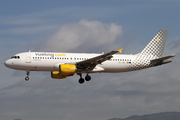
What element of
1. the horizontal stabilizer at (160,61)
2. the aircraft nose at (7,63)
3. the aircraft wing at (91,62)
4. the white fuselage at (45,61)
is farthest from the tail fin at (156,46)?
the aircraft nose at (7,63)

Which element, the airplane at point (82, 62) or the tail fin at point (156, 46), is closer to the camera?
the airplane at point (82, 62)

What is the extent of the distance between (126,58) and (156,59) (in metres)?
5.07

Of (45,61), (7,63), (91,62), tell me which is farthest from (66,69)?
(7,63)

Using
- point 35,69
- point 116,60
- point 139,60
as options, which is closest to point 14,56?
point 35,69

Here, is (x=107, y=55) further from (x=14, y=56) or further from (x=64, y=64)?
(x=14, y=56)

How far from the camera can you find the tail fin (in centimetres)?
5900

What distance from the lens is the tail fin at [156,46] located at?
59.0 metres

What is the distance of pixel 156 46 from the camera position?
2372 inches

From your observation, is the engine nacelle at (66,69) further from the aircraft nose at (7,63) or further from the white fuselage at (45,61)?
the aircraft nose at (7,63)

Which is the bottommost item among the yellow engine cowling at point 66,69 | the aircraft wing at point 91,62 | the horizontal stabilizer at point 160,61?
the yellow engine cowling at point 66,69

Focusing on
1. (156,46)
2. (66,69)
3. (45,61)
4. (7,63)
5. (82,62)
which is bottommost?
(66,69)

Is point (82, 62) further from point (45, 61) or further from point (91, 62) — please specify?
point (45, 61)

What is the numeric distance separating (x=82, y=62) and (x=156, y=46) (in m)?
16.3

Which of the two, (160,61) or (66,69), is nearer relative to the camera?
(66,69)
